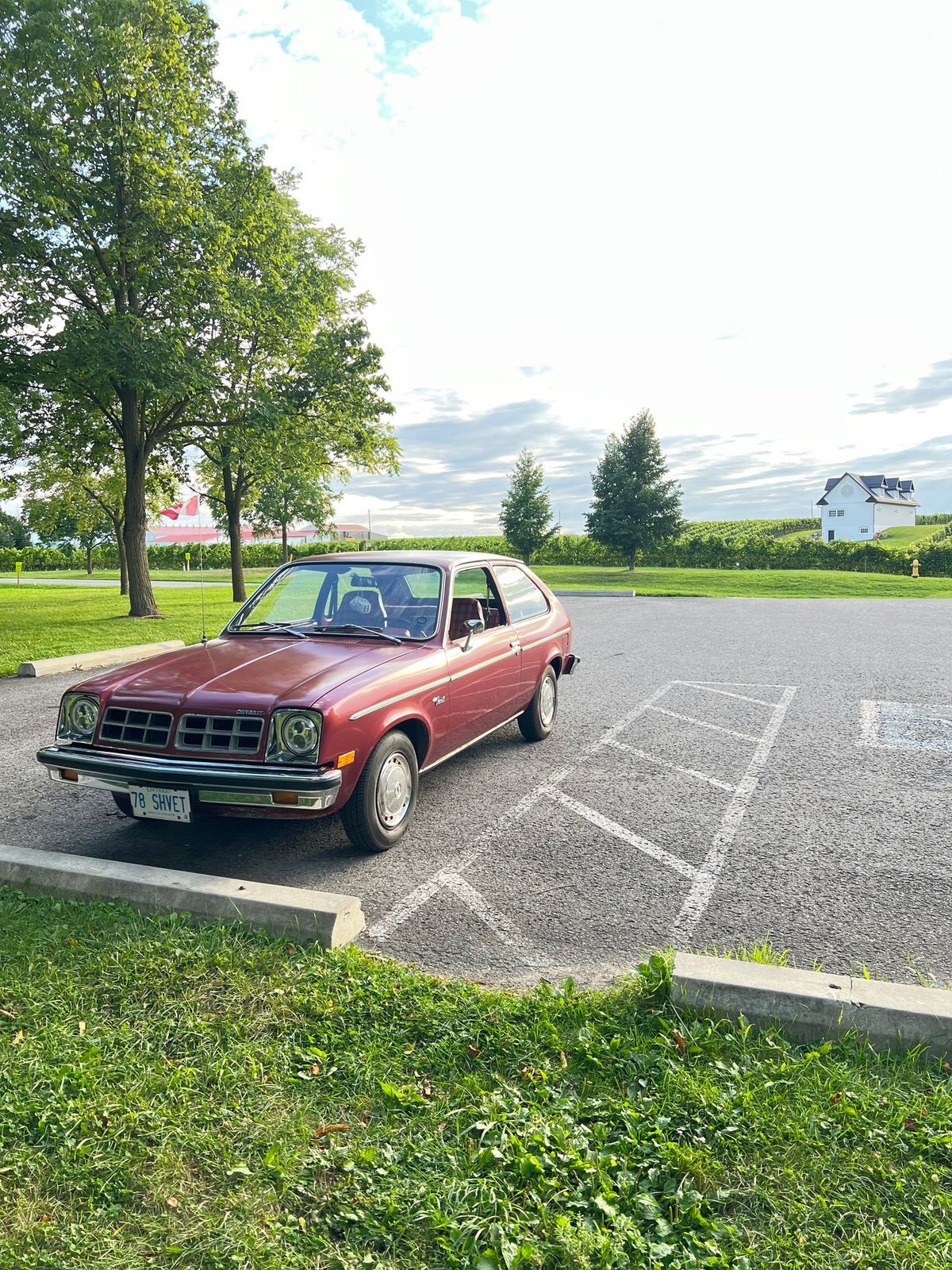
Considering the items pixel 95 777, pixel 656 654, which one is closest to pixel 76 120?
pixel 656 654

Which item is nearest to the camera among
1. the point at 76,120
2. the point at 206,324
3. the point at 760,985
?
the point at 760,985

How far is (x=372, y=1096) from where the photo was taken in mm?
2646

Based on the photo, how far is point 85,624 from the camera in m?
18.2

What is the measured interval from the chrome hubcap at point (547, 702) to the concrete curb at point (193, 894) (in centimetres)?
380

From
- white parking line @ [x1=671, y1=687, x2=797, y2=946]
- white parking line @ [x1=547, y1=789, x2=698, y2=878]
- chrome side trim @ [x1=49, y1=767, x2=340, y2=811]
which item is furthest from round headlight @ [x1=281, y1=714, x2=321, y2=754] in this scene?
white parking line @ [x1=547, y1=789, x2=698, y2=878]

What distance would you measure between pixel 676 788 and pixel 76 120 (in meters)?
19.0

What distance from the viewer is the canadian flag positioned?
19.2 m

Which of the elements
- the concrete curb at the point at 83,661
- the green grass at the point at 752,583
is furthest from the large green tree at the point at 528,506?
the concrete curb at the point at 83,661

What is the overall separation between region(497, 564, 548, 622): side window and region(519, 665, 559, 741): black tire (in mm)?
570

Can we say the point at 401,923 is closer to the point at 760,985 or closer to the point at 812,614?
the point at 760,985

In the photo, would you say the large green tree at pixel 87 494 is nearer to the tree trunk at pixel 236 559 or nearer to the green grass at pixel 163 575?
the tree trunk at pixel 236 559

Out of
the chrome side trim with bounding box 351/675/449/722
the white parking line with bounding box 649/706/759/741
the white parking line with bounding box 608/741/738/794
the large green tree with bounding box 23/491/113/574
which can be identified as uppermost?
the large green tree with bounding box 23/491/113/574

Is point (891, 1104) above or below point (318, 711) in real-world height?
below

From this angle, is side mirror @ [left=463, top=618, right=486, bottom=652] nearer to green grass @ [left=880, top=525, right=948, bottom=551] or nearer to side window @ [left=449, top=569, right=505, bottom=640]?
side window @ [left=449, top=569, right=505, bottom=640]
